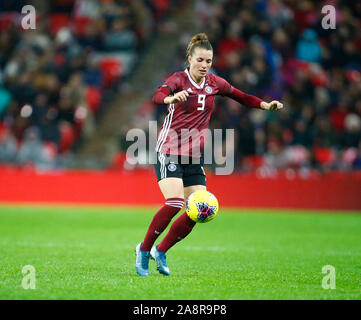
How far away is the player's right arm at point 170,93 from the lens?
677cm

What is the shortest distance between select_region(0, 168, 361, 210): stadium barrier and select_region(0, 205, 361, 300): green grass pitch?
787mm

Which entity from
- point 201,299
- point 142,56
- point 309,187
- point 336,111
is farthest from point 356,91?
point 201,299

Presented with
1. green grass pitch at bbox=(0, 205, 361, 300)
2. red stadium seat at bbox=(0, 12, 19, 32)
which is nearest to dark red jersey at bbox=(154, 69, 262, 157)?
green grass pitch at bbox=(0, 205, 361, 300)

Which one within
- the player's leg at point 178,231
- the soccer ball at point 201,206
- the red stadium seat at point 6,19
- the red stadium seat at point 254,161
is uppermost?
the red stadium seat at point 6,19

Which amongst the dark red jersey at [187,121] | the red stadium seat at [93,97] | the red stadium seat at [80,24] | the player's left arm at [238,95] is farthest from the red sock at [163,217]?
the red stadium seat at [80,24]

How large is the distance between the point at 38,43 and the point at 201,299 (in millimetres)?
16429

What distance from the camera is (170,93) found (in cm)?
738

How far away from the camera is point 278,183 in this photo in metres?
Answer: 17.1

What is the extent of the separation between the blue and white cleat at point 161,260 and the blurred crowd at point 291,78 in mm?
9507

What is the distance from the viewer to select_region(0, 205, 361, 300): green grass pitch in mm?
6367

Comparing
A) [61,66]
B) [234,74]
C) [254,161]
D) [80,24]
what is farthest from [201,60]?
[80,24]

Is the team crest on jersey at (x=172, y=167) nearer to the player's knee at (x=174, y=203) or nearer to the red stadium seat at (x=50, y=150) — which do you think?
the player's knee at (x=174, y=203)

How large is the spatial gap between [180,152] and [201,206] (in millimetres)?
708

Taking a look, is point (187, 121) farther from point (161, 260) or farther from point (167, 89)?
point (161, 260)
